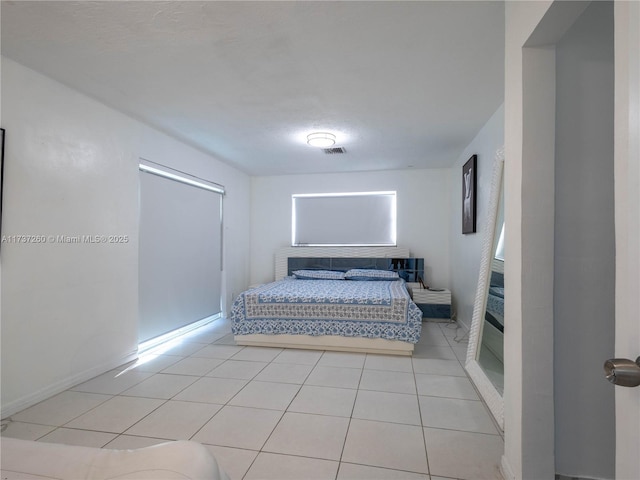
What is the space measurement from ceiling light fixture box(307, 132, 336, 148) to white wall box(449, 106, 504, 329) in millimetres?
1677

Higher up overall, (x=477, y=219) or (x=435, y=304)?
(x=477, y=219)

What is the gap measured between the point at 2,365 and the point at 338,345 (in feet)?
9.03

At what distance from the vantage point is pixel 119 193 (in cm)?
299

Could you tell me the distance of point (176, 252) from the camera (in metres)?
3.85

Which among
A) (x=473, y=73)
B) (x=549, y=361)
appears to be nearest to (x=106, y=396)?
(x=549, y=361)

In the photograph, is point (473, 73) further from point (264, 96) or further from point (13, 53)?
point (13, 53)

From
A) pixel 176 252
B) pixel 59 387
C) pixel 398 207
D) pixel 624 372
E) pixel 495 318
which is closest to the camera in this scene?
pixel 624 372

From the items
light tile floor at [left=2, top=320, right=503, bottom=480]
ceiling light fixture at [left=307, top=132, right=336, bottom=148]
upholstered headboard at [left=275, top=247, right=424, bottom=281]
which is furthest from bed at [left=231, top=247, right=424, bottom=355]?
ceiling light fixture at [left=307, top=132, right=336, bottom=148]

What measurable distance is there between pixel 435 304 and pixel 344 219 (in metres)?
2.11

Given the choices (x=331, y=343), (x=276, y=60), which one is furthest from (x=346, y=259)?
(x=276, y=60)

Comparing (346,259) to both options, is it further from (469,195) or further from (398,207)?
(469,195)

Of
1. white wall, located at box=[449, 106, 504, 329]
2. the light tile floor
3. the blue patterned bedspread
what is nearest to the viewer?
the light tile floor

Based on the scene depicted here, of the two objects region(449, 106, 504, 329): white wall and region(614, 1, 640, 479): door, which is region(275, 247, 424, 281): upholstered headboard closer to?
region(449, 106, 504, 329): white wall

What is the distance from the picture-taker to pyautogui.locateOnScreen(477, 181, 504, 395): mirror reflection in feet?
7.29
